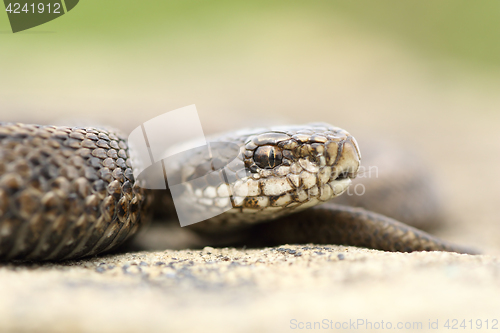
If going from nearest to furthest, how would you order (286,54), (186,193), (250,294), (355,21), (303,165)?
(250,294), (303,165), (186,193), (286,54), (355,21)

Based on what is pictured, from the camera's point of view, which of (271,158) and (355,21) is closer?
(271,158)

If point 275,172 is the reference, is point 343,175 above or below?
below

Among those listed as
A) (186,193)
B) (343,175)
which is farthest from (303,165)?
(186,193)

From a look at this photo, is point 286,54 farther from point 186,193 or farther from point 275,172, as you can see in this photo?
point 275,172

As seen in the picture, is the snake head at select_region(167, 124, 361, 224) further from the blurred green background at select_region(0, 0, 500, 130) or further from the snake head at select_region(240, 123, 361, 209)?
the blurred green background at select_region(0, 0, 500, 130)

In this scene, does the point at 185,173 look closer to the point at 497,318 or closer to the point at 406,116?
the point at 497,318

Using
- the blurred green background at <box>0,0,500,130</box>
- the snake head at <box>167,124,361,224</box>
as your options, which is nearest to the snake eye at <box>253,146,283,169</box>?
the snake head at <box>167,124,361,224</box>

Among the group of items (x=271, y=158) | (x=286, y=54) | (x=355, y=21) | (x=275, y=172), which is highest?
(x=355, y=21)
